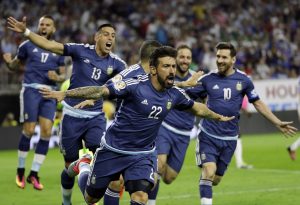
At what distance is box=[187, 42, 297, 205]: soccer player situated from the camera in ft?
38.3

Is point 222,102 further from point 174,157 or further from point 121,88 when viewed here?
point 121,88

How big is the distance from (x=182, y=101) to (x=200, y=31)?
21822 mm

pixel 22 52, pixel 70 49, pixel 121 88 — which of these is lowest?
pixel 121 88

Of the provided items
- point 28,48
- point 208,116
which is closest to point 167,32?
point 28,48

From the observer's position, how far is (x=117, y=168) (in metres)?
9.36

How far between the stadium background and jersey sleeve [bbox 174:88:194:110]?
14.2m

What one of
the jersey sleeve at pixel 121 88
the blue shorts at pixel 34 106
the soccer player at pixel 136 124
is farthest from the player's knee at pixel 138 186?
the blue shorts at pixel 34 106

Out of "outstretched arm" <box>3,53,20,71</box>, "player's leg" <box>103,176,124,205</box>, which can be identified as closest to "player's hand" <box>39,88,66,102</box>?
"player's leg" <box>103,176,124,205</box>

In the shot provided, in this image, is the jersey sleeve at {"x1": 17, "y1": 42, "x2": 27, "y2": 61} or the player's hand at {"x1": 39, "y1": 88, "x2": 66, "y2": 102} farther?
the jersey sleeve at {"x1": 17, "y1": 42, "x2": 27, "y2": 61}

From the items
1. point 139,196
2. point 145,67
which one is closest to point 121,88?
point 139,196

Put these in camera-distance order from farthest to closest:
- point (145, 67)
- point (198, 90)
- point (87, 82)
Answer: point (198, 90)
point (87, 82)
point (145, 67)

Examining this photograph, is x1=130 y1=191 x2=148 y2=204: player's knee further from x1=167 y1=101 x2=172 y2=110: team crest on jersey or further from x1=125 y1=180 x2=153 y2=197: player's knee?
x1=167 y1=101 x2=172 y2=110: team crest on jersey

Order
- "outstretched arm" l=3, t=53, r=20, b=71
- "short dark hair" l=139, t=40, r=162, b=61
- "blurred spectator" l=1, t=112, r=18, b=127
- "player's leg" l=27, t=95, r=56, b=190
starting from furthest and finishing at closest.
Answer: "blurred spectator" l=1, t=112, r=18, b=127 → "player's leg" l=27, t=95, r=56, b=190 → "outstretched arm" l=3, t=53, r=20, b=71 → "short dark hair" l=139, t=40, r=162, b=61

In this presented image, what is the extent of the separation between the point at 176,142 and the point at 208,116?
9.17ft
